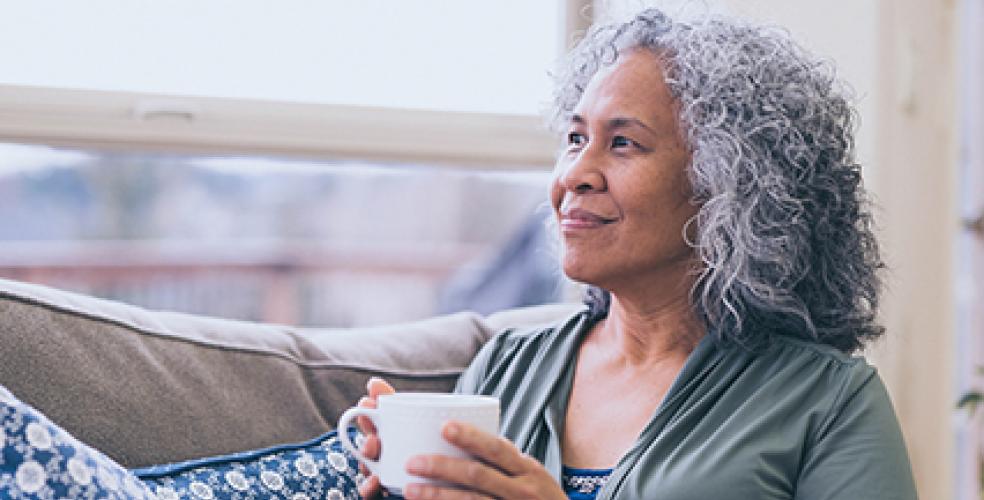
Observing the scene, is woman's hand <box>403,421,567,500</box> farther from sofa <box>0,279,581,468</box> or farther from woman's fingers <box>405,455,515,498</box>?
sofa <box>0,279,581,468</box>

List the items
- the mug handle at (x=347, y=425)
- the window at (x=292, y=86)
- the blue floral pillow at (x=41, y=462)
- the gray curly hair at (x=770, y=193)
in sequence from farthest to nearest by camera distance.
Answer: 1. the window at (x=292, y=86)
2. the gray curly hair at (x=770, y=193)
3. the mug handle at (x=347, y=425)
4. the blue floral pillow at (x=41, y=462)

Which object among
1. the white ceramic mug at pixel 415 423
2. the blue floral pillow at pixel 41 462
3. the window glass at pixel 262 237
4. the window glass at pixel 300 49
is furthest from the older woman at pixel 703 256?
the window glass at pixel 262 237

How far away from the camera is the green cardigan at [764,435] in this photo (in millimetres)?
1258

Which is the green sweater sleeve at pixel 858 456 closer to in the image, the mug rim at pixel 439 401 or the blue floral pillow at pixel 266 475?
the mug rim at pixel 439 401

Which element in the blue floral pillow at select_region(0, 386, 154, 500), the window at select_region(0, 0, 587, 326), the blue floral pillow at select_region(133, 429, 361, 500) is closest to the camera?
the blue floral pillow at select_region(0, 386, 154, 500)

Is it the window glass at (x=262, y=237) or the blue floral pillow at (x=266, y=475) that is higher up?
the blue floral pillow at (x=266, y=475)

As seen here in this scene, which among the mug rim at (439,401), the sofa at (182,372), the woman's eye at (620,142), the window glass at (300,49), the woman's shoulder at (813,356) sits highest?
the window glass at (300,49)

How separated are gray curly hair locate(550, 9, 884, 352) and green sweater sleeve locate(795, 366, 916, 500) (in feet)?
0.51

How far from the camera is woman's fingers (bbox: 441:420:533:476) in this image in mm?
1041

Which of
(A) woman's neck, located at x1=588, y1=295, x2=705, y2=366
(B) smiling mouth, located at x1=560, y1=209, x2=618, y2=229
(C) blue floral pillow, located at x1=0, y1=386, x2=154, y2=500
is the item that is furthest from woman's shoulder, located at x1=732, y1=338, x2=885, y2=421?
(C) blue floral pillow, located at x1=0, y1=386, x2=154, y2=500

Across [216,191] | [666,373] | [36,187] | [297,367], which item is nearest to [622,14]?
[666,373]

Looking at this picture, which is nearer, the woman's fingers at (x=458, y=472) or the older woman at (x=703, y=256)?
the woman's fingers at (x=458, y=472)

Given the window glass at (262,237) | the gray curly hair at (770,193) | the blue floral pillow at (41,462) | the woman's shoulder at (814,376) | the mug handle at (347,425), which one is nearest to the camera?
the blue floral pillow at (41,462)

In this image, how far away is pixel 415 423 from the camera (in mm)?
1057
